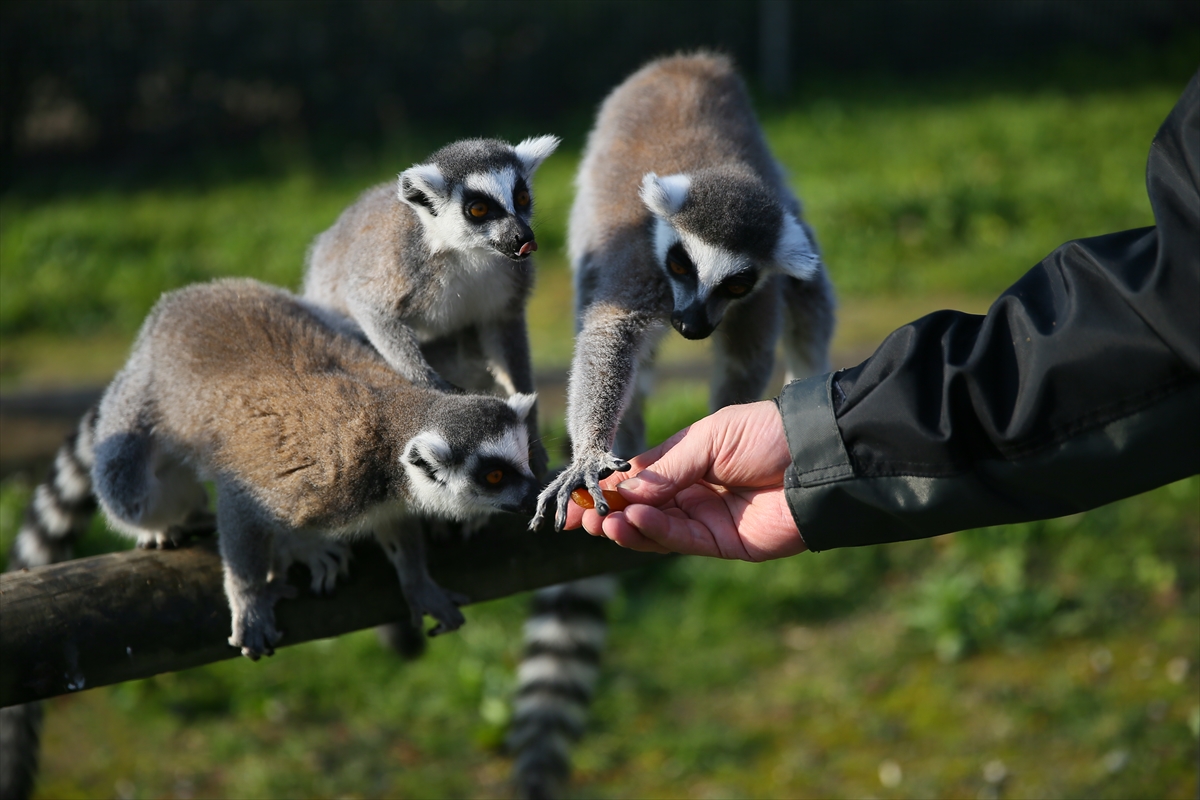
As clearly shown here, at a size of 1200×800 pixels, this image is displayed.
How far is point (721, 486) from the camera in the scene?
280 cm

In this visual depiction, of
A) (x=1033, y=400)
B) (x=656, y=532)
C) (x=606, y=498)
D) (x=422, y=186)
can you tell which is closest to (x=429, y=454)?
(x=606, y=498)

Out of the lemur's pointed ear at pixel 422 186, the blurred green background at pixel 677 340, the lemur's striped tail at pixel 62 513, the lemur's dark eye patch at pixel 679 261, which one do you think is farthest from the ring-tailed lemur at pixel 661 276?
the lemur's striped tail at pixel 62 513

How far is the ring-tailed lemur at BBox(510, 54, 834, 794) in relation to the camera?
3123mm

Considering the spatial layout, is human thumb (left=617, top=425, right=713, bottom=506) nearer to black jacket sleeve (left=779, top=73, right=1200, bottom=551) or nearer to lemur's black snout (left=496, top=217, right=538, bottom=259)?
black jacket sleeve (left=779, top=73, right=1200, bottom=551)

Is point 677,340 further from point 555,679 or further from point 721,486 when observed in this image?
point 721,486

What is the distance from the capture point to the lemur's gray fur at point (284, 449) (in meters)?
2.92

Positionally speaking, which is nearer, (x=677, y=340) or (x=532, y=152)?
(x=532, y=152)

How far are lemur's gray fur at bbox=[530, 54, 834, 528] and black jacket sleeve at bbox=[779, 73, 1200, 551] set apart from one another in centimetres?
61

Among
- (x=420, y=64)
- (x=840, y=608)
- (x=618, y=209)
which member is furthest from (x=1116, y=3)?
(x=618, y=209)

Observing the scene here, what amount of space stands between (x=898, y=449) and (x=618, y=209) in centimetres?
165

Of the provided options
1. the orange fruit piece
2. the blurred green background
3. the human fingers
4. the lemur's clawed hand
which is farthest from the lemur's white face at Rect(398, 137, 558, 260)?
the human fingers

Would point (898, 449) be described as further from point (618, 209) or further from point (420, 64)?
point (420, 64)

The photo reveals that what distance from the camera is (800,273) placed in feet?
10.6

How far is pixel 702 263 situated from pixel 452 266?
797mm
